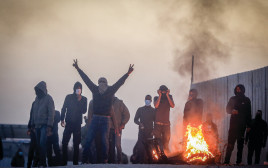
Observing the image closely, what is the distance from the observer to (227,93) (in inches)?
677

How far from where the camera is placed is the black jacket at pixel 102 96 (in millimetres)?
10641

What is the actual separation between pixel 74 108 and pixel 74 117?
0.25 meters

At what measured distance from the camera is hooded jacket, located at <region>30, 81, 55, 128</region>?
36.3ft

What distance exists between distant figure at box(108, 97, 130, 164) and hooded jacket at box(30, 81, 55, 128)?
6.87 ft

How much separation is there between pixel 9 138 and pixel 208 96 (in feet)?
41.6

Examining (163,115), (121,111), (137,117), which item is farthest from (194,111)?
(137,117)

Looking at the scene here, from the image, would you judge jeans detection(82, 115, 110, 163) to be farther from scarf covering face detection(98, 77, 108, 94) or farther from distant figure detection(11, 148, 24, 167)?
distant figure detection(11, 148, 24, 167)

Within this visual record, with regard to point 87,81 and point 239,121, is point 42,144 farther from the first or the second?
point 239,121

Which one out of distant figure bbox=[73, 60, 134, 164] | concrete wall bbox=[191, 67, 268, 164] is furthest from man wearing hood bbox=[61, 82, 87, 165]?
concrete wall bbox=[191, 67, 268, 164]

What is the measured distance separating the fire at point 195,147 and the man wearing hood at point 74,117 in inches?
117

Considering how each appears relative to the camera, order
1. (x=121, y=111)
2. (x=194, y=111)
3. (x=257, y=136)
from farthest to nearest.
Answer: (x=121, y=111), (x=257, y=136), (x=194, y=111)

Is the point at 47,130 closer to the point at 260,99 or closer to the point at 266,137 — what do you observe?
the point at 266,137

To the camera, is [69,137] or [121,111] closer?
[69,137]

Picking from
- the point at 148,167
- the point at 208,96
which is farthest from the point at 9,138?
the point at 148,167
